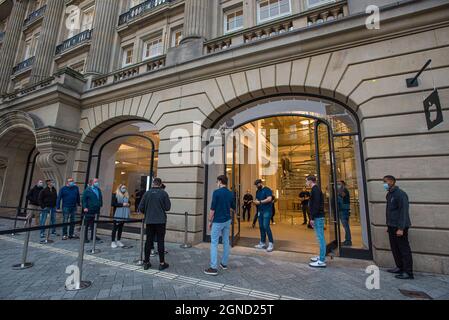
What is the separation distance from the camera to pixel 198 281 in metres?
3.86

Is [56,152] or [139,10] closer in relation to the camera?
[56,152]

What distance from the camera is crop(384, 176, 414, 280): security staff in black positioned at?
4109 mm

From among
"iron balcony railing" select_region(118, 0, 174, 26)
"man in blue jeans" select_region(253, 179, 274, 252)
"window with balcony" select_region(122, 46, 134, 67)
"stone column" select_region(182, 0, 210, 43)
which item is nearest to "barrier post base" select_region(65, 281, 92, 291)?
"man in blue jeans" select_region(253, 179, 274, 252)

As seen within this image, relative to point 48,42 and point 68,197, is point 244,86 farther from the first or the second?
point 48,42

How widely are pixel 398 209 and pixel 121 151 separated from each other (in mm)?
10780

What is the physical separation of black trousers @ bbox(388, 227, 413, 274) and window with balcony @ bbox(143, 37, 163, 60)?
1097 centimetres

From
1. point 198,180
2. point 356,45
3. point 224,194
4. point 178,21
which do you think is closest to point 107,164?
point 198,180

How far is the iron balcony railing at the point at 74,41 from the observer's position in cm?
1247

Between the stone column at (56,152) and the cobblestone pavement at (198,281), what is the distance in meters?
4.28

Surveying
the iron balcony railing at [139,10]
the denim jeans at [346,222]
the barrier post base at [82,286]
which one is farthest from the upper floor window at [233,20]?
the barrier post base at [82,286]

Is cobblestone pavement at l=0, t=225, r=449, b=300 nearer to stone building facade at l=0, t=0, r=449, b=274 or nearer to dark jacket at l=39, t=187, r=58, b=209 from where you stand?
stone building facade at l=0, t=0, r=449, b=274

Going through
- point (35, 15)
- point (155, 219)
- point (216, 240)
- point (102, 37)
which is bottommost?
point (216, 240)

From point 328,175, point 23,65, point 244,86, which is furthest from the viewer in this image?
point 23,65

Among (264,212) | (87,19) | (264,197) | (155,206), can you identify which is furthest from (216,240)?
(87,19)
